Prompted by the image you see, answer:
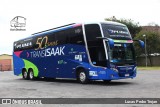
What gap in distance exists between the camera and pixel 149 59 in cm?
6444

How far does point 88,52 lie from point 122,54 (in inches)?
77.2

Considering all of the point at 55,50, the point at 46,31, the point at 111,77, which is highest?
the point at 46,31

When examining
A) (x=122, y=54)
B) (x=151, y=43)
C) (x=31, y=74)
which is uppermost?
(x=151, y=43)

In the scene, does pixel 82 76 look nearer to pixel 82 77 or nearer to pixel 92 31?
pixel 82 77

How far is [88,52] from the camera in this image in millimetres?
18922

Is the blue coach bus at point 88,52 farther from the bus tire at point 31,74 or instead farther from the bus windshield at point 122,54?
the bus tire at point 31,74

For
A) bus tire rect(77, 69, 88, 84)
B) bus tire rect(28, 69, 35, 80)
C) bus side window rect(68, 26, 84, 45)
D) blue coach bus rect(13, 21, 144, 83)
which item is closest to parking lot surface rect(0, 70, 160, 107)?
bus tire rect(77, 69, 88, 84)

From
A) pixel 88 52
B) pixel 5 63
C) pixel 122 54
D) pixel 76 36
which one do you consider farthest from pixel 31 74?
pixel 5 63

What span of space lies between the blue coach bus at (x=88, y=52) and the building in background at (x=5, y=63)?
5433 centimetres

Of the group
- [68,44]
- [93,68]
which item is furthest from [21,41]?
[93,68]

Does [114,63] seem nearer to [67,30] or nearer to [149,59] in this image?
[67,30]

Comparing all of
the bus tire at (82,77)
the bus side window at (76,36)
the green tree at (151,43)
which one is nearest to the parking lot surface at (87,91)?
the bus tire at (82,77)

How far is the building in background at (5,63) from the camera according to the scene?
253ft

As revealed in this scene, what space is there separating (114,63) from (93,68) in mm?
1430
